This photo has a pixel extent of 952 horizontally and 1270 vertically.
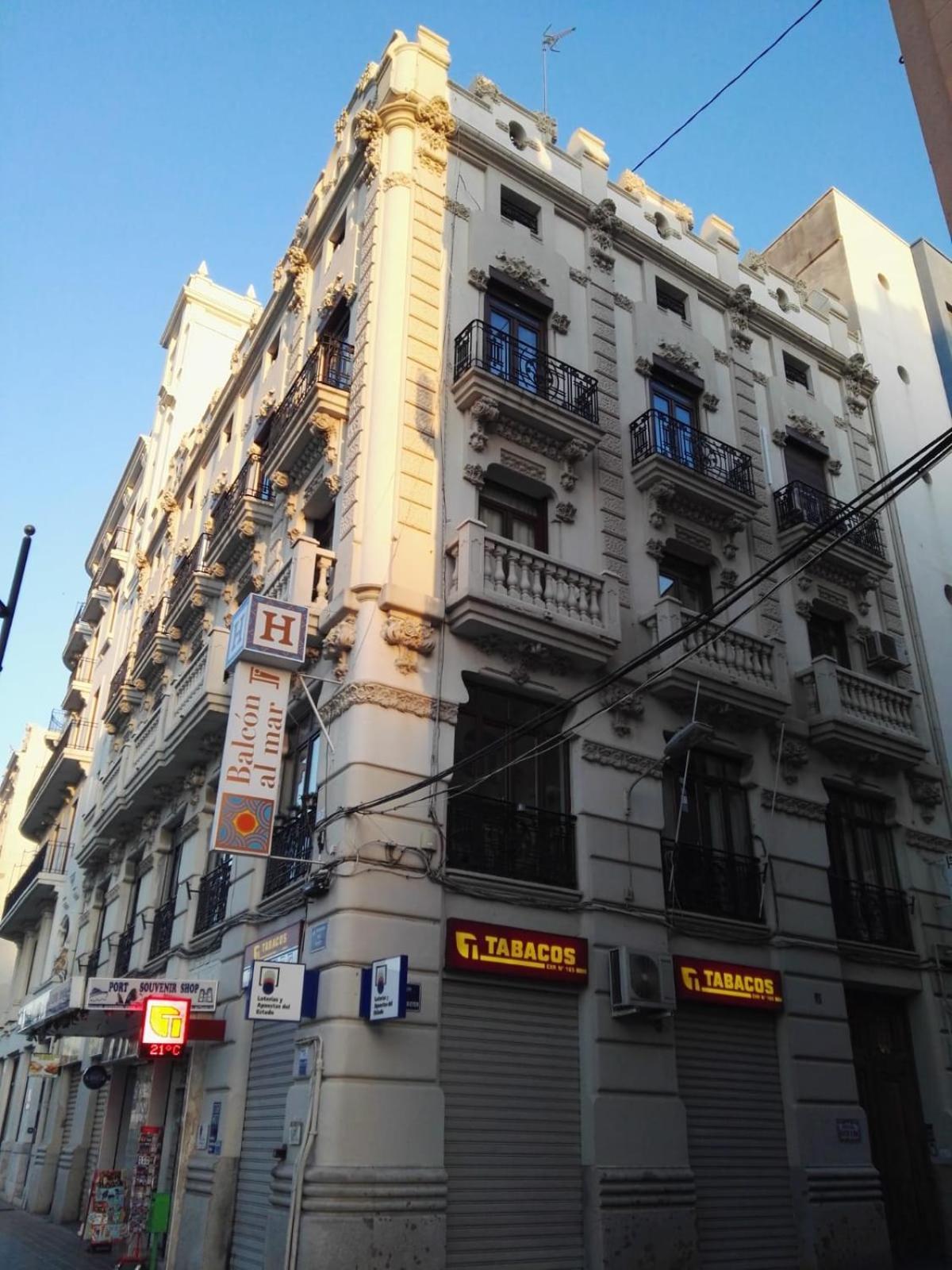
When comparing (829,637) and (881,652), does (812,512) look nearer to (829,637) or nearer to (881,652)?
(829,637)

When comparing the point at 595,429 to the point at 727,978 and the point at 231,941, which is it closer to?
the point at 727,978

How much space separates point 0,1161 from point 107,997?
818 inches

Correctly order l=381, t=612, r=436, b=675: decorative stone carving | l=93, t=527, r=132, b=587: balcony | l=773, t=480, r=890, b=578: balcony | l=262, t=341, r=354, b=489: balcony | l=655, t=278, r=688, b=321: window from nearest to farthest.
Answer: l=381, t=612, r=436, b=675: decorative stone carving, l=262, t=341, r=354, b=489: balcony, l=773, t=480, r=890, b=578: balcony, l=655, t=278, r=688, b=321: window, l=93, t=527, r=132, b=587: balcony

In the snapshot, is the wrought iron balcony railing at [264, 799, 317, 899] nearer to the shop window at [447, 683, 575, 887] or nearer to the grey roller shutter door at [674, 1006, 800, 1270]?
the shop window at [447, 683, 575, 887]

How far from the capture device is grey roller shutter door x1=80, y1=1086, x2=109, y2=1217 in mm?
22266

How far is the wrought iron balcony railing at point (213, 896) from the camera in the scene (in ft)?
56.7

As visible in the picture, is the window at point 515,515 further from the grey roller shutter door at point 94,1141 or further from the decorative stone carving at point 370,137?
the grey roller shutter door at point 94,1141

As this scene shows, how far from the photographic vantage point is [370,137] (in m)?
19.0

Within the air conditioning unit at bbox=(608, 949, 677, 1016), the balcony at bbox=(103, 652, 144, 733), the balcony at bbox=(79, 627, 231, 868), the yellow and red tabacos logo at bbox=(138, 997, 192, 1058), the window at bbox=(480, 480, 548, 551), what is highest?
the balcony at bbox=(103, 652, 144, 733)

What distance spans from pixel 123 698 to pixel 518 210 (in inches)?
604

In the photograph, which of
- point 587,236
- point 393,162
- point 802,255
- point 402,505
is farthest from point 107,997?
point 802,255

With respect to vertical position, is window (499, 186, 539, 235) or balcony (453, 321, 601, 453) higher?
window (499, 186, 539, 235)

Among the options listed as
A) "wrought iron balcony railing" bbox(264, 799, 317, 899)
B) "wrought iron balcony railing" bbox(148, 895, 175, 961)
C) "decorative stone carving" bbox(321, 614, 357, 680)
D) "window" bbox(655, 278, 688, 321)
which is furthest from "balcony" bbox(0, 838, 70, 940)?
"window" bbox(655, 278, 688, 321)

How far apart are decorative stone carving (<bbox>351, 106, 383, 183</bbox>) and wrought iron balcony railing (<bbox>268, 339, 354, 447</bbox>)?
3346 millimetres
